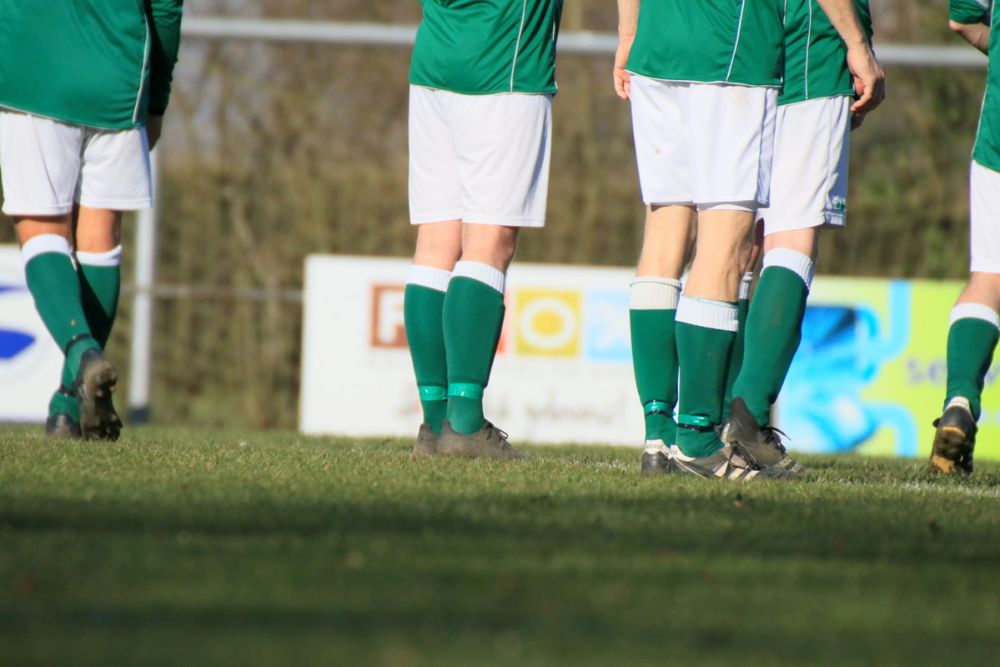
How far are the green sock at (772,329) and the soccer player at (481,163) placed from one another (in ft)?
2.52

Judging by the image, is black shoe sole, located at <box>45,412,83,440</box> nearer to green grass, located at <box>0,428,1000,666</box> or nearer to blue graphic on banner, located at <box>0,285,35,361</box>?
green grass, located at <box>0,428,1000,666</box>

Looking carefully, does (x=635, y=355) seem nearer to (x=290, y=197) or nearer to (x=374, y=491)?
(x=374, y=491)

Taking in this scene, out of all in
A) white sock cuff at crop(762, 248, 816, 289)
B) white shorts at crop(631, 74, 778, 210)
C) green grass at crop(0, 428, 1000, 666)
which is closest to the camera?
green grass at crop(0, 428, 1000, 666)

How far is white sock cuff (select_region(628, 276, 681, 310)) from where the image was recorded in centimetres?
448

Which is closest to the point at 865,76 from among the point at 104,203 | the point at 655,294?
the point at 655,294

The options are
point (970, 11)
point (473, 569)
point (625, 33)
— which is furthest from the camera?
point (970, 11)

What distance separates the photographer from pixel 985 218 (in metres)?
5.36

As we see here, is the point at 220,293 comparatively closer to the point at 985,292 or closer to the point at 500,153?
the point at 500,153

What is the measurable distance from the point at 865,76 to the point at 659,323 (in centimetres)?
99

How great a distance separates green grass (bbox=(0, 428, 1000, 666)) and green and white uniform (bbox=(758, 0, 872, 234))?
1.04 meters

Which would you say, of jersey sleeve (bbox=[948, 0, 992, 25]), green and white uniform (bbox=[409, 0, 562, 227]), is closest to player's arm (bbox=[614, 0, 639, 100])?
green and white uniform (bbox=[409, 0, 562, 227])

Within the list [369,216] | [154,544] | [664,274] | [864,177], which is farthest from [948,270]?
[154,544]

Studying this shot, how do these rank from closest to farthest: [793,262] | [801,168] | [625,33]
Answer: [793,262]
[801,168]
[625,33]

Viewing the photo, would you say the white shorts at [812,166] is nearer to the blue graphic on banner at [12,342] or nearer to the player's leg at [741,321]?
the player's leg at [741,321]
